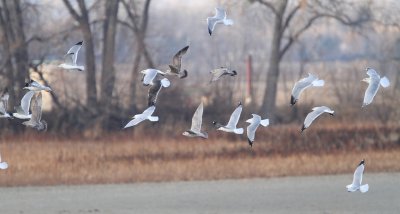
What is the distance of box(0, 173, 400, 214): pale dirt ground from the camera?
10.8 m

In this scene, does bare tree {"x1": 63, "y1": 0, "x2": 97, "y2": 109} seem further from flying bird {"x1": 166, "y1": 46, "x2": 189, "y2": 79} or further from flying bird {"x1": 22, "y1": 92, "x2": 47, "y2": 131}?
flying bird {"x1": 166, "y1": 46, "x2": 189, "y2": 79}

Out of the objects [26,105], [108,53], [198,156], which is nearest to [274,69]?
[108,53]

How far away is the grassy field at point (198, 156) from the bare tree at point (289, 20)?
3.37 metres

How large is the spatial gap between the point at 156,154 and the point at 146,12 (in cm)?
726

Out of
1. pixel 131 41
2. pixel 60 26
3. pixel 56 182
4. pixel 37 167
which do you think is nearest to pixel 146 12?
pixel 131 41

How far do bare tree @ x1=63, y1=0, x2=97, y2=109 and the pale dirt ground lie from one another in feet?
30.3

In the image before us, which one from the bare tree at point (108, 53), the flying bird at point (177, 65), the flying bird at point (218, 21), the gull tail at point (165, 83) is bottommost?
the gull tail at point (165, 83)

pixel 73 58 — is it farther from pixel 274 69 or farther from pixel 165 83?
pixel 274 69

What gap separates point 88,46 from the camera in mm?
22438

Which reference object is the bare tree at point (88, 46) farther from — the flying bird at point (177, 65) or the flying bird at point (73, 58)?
the flying bird at point (177, 65)

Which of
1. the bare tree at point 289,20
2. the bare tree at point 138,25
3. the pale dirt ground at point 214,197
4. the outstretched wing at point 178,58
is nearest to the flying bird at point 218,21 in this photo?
the outstretched wing at point 178,58

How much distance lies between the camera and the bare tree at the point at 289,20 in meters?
23.4

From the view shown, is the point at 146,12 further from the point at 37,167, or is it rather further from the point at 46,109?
the point at 37,167

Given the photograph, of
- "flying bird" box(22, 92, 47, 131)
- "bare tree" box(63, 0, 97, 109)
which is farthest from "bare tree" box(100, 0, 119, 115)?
"flying bird" box(22, 92, 47, 131)
